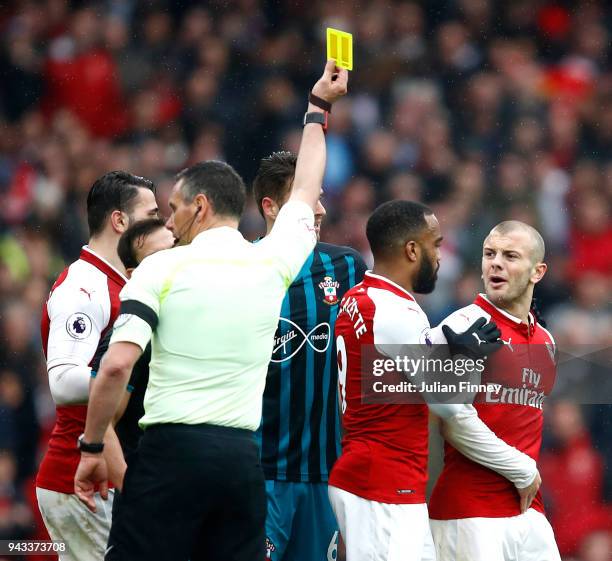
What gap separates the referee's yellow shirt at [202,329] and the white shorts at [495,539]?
4.43 ft

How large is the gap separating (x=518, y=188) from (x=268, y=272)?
18.8 feet

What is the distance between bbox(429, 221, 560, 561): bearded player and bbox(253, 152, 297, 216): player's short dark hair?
38.5 inches

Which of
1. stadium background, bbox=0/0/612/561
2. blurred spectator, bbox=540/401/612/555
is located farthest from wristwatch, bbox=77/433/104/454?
stadium background, bbox=0/0/612/561

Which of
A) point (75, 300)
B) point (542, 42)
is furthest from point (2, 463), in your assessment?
point (542, 42)

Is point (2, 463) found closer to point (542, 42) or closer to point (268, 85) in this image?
point (268, 85)

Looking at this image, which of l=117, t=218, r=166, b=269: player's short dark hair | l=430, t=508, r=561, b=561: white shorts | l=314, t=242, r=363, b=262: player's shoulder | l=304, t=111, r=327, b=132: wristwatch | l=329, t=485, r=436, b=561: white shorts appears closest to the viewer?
l=304, t=111, r=327, b=132: wristwatch

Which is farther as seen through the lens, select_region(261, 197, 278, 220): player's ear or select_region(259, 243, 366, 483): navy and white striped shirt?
select_region(261, 197, 278, 220): player's ear

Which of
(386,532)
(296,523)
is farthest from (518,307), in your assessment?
(296,523)

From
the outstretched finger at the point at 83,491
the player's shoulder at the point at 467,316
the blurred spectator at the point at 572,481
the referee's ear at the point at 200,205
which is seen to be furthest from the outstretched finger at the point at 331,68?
the blurred spectator at the point at 572,481

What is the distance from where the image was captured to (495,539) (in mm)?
4336

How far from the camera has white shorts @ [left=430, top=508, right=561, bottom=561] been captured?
433cm

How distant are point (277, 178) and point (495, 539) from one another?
188 cm

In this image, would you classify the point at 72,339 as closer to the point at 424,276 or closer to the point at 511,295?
the point at 424,276

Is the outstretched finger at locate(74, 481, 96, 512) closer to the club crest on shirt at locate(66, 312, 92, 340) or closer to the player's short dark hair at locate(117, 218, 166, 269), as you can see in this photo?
the club crest on shirt at locate(66, 312, 92, 340)
